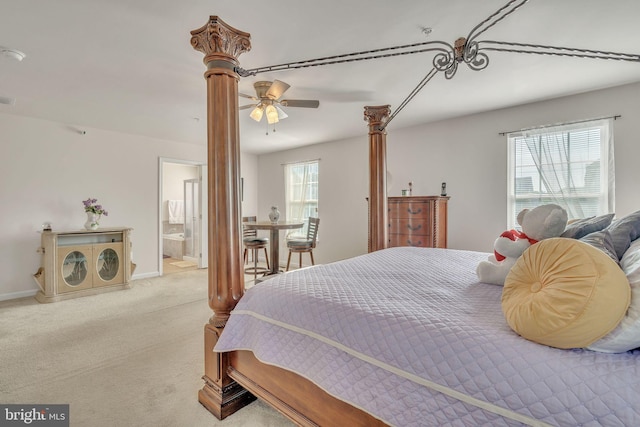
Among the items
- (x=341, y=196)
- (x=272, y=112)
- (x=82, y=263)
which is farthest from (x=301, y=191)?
(x=82, y=263)

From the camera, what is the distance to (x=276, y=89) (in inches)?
101

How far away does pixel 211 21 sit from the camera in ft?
5.03

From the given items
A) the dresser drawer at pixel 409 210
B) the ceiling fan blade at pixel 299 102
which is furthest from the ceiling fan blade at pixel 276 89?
the dresser drawer at pixel 409 210

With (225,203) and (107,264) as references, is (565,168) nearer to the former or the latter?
(225,203)

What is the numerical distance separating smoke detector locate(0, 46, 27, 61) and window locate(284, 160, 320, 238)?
4.07 metres

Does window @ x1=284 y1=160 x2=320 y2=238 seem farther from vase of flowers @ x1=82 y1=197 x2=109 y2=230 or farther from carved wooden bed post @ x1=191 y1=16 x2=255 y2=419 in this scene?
carved wooden bed post @ x1=191 y1=16 x2=255 y2=419

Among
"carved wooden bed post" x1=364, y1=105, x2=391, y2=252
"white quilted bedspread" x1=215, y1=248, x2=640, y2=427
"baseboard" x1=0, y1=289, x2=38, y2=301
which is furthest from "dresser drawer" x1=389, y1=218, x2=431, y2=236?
"baseboard" x1=0, y1=289, x2=38, y2=301

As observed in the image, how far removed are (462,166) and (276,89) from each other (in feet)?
9.07

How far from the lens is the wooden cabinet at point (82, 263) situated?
3.75 m

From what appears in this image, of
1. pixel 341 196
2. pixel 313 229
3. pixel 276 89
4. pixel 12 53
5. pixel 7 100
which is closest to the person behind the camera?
pixel 12 53

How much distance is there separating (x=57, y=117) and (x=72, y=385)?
3622 millimetres

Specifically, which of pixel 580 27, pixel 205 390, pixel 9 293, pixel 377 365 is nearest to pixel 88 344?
pixel 205 390

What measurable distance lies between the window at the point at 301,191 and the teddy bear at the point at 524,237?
14.1 feet

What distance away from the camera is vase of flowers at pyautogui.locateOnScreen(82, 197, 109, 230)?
13.7 ft
